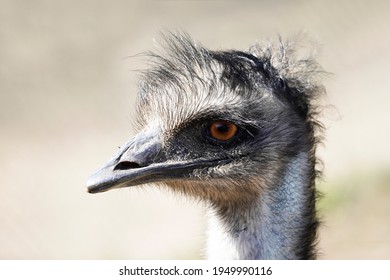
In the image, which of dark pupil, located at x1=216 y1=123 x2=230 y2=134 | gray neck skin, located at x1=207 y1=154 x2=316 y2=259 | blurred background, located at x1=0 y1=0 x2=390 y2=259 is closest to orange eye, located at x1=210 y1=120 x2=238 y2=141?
dark pupil, located at x1=216 y1=123 x2=230 y2=134

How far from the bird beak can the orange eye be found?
6 centimetres

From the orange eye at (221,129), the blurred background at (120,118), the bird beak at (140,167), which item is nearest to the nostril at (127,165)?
the bird beak at (140,167)

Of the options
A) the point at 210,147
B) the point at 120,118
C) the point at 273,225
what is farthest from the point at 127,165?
the point at 120,118

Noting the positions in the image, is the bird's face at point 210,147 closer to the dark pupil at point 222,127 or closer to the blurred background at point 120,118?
the dark pupil at point 222,127

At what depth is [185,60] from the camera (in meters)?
2.06

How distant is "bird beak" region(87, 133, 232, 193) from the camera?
183 cm

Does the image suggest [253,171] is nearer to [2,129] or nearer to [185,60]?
[185,60]

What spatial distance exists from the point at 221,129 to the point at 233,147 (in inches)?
2.2

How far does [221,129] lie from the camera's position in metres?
1.92

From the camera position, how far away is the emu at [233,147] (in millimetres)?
1923

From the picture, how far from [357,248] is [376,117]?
498 millimetres

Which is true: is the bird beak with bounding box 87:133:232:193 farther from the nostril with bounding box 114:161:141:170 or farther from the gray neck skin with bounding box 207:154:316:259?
the gray neck skin with bounding box 207:154:316:259

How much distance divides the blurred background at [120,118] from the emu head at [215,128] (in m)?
1.11

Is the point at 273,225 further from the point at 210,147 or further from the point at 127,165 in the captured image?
the point at 127,165
